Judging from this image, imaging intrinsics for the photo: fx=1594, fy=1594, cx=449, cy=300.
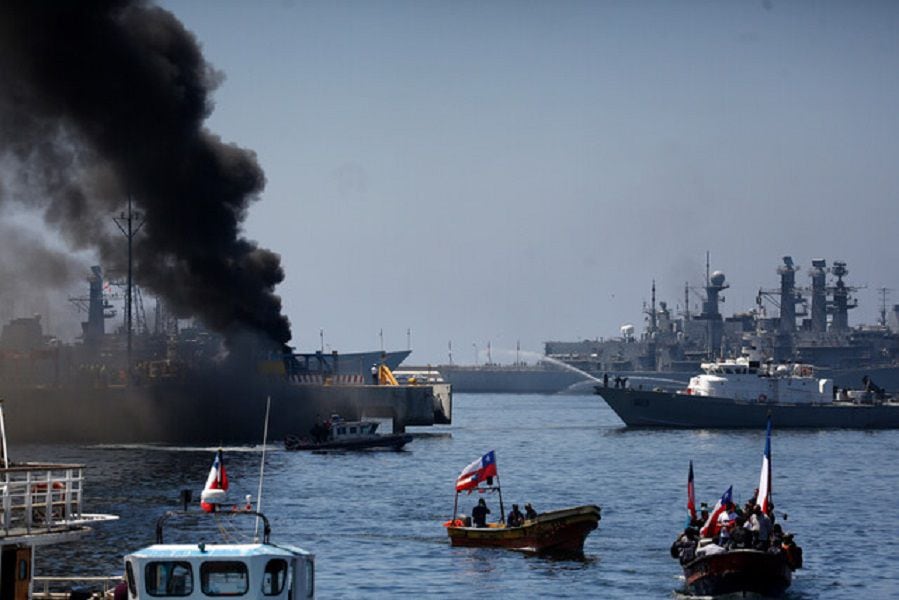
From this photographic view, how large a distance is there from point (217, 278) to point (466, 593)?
93707mm

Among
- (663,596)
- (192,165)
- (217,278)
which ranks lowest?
(663,596)

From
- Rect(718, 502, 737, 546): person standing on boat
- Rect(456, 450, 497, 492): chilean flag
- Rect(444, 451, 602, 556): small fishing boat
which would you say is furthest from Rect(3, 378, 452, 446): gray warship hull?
Rect(718, 502, 737, 546): person standing on boat

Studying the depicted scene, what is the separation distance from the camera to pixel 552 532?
2576 inches

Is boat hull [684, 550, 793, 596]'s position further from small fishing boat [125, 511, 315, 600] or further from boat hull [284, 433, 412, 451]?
boat hull [284, 433, 412, 451]

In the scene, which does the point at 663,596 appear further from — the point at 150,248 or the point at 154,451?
the point at 150,248

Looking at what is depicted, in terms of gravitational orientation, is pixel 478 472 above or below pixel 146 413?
below

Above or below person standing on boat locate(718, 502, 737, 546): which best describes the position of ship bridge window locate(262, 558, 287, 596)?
above

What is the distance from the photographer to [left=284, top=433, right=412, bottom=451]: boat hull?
12744cm

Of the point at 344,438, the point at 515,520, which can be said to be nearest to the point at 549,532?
the point at 515,520

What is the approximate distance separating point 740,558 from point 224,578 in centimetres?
2540

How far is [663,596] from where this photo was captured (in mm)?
56062

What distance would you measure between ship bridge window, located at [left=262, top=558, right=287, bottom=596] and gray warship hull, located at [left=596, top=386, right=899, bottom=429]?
141497mm

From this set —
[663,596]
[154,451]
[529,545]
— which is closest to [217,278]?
[154,451]

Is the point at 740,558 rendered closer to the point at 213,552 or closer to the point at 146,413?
the point at 213,552
